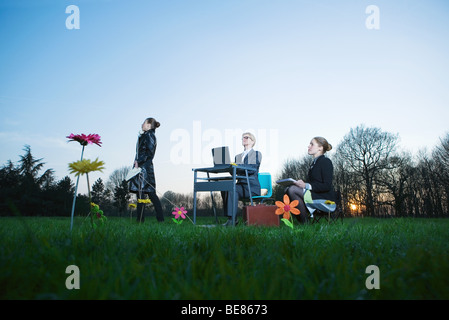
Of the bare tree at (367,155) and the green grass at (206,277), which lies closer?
Result: the green grass at (206,277)

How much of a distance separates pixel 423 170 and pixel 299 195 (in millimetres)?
18260

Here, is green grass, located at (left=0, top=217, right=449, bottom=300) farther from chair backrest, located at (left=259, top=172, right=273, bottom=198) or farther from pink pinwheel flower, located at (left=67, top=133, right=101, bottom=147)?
chair backrest, located at (left=259, top=172, right=273, bottom=198)

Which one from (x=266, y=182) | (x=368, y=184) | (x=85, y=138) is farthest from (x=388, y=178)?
(x=85, y=138)

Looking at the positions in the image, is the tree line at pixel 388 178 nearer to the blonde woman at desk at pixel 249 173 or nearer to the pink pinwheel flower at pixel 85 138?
the blonde woman at desk at pixel 249 173

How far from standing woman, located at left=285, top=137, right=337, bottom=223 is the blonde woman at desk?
933 mm

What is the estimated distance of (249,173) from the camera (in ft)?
17.7

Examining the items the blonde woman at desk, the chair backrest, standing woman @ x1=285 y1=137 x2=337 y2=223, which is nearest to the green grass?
standing woman @ x1=285 y1=137 x2=337 y2=223

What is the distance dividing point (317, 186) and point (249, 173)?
54.4 inches

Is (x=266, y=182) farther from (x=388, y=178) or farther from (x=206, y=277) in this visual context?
(x=388, y=178)

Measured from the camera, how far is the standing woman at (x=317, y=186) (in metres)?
4.45

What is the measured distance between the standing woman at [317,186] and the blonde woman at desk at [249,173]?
0.93 metres

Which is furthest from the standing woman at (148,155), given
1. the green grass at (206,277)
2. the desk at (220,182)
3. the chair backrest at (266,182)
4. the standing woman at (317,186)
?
the green grass at (206,277)

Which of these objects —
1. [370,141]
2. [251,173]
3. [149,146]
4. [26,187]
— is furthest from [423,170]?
A: [26,187]

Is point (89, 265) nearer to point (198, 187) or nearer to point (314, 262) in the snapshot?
point (314, 262)
